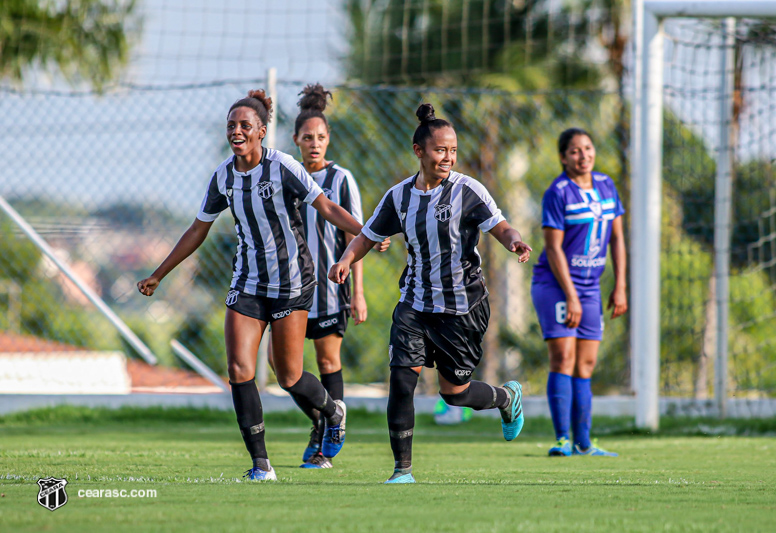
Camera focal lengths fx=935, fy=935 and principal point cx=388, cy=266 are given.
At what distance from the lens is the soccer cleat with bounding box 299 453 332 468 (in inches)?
209

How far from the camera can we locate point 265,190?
4.80 meters

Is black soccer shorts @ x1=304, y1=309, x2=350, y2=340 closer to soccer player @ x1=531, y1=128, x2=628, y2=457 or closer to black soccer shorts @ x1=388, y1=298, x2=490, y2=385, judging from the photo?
black soccer shorts @ x1=388, y1=298, x2=490, y2=385

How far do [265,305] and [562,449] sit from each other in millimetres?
2286

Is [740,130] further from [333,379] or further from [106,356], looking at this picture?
[106,356]

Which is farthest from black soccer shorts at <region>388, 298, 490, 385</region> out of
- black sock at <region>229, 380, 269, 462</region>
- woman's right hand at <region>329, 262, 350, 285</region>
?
black sock at <region>229, 380, 269, 462</region>

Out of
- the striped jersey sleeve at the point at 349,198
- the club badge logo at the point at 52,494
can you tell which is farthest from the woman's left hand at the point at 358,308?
the club badge logo at the point at 52,494

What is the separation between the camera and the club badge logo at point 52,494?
3330 millimetres

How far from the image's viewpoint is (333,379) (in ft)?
19.0

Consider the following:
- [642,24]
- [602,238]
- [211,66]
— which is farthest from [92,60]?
[602,238]

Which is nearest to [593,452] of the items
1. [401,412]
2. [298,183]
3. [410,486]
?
[401,412]

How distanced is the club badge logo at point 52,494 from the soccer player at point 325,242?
2.14 meters

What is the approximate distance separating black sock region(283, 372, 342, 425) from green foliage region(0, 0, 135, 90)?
11.1 m

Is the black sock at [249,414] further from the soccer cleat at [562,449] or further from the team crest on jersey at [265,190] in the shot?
the soccer cleat at [562,449]

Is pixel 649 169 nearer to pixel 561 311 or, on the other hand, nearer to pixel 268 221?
pixel 561 311
